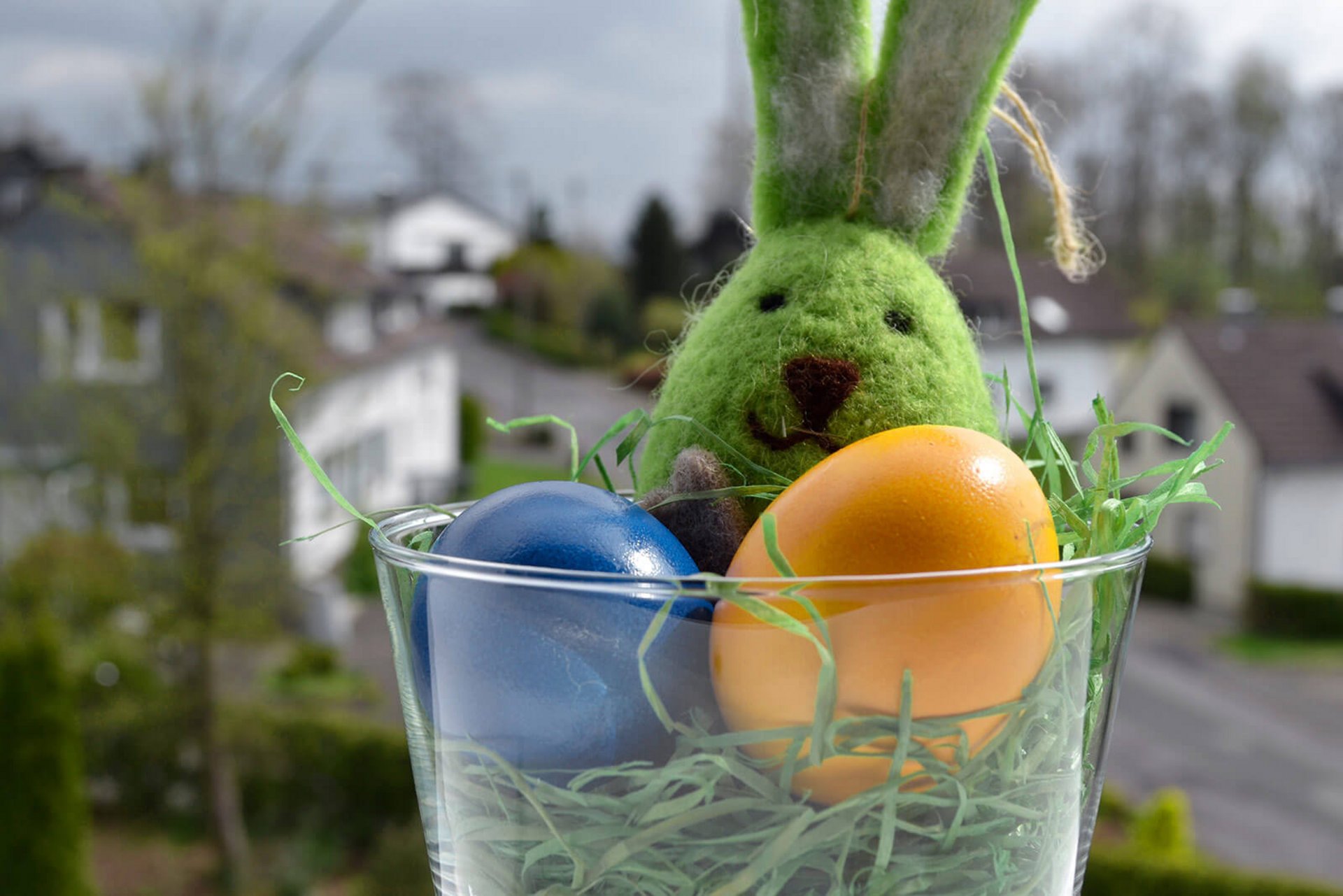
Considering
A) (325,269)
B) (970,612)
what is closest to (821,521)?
(970,612)

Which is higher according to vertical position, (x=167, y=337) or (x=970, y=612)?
(x=970, y=612)

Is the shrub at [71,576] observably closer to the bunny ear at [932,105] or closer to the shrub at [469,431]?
the bunny ear at [932,105]

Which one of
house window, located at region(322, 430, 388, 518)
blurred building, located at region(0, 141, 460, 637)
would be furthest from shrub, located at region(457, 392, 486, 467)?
blurred building, located at region(0, 141, 460, 637)

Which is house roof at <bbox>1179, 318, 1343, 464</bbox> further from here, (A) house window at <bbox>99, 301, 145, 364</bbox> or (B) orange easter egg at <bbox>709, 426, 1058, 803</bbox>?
(B) orange easter egg at <bbox>709, 426, 1058, 803</bbox>

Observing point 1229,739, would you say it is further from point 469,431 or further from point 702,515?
point 702,515

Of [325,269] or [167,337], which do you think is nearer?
[167,337]

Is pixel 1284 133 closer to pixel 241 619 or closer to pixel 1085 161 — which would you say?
pixel 1085 161
